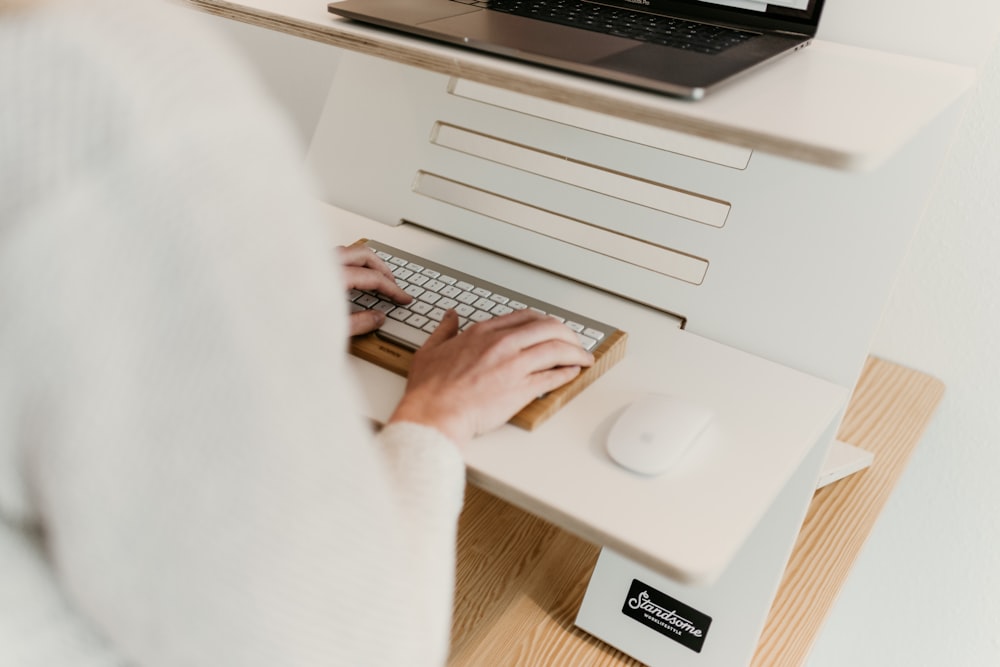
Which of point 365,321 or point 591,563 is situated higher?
point 365,321

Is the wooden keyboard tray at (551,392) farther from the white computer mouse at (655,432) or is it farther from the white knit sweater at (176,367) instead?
the white knit sweater at (176,367)

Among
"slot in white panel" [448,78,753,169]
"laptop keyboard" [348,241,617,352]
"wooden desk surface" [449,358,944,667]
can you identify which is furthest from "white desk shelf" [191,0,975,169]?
"wooden desk surface" [449,358,944,667]

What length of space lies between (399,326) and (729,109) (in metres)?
0.33

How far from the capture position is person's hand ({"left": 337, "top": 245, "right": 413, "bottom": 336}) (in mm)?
718

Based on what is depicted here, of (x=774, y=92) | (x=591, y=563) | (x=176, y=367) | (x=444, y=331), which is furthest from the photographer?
(x=591, y=563)

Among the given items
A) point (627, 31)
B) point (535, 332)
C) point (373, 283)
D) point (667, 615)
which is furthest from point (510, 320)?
point (667, 615)

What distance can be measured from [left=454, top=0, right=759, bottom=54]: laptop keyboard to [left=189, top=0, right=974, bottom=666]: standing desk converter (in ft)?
0.20

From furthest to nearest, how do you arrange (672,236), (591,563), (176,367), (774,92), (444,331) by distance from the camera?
(591,563), (672,236), (444,331), (774,92), (176,367)

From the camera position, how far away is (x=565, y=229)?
86cm

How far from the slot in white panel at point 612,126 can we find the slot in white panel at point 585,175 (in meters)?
0.04

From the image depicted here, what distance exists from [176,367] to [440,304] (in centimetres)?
41

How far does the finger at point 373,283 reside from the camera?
0.75m

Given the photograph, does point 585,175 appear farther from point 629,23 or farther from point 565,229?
point 629,23

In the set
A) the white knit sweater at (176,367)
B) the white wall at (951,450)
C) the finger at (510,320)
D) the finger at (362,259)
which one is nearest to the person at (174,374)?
the white knit sweater at (176,367)
